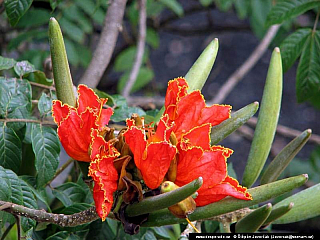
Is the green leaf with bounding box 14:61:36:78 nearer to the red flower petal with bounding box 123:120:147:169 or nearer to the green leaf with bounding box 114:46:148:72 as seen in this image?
the red flower petal with bounding box 123:120:147:169

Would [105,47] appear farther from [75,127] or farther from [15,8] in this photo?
[75,127]

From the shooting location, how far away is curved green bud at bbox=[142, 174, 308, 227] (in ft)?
2.06

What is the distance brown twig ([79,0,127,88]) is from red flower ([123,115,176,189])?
61cm

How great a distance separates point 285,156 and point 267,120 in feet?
0.23

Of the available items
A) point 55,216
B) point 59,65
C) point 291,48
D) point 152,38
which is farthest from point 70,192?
point 152,38

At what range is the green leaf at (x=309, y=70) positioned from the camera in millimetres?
1124

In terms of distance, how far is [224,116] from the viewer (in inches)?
28.1

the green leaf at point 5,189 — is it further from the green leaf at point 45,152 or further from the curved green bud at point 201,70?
the curved green bud at point 201,70

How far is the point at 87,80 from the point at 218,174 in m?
0.67

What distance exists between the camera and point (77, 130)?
0.67 meters

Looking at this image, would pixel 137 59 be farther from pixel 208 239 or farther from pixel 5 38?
pixel 208 239

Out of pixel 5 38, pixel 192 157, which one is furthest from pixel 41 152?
pixel 5 38

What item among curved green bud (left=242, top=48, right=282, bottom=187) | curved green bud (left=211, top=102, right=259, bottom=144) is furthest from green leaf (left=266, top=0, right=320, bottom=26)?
curved green bud (left=211, top=102, right=259, bottom=144)

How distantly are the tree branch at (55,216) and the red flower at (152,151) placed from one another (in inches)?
4.3
